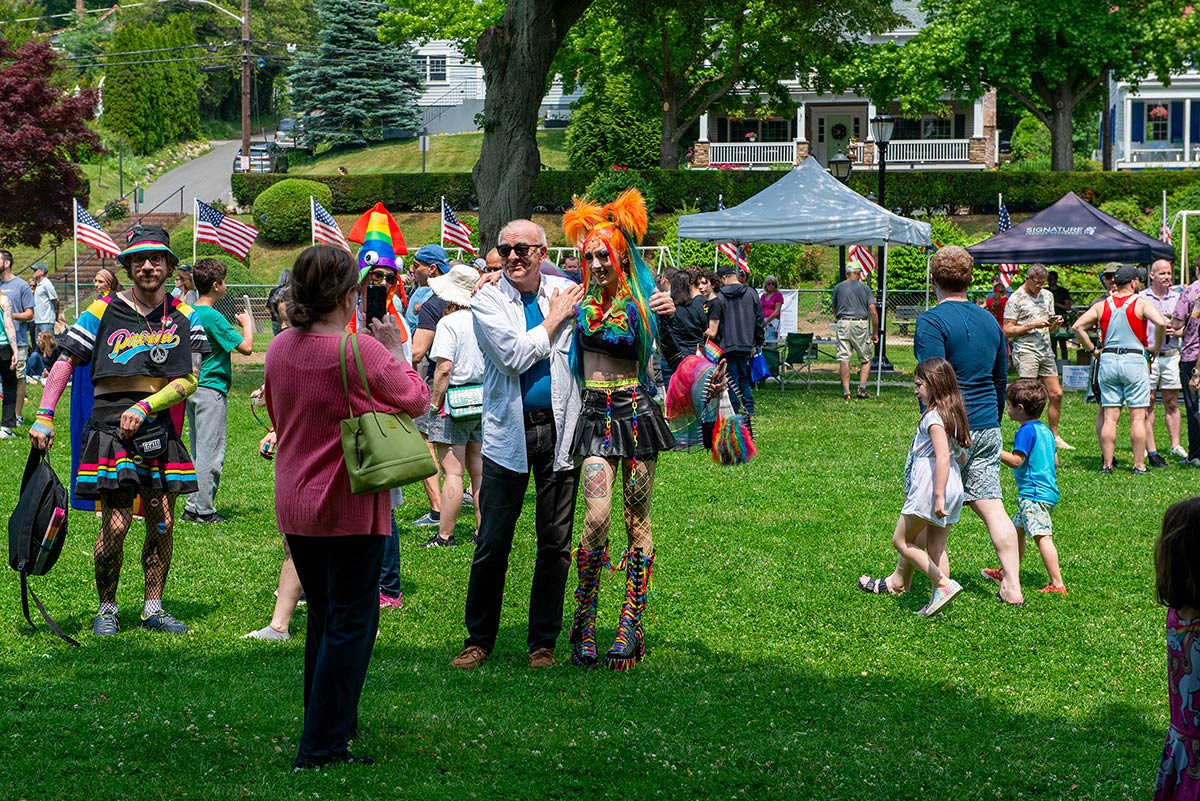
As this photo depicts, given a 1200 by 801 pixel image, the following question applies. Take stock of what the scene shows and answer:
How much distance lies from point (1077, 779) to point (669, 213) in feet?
121

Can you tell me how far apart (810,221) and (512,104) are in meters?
4.57

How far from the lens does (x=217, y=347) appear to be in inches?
378

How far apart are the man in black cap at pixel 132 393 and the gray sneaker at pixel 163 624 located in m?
0.19

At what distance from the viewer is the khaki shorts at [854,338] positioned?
1889 centimetres

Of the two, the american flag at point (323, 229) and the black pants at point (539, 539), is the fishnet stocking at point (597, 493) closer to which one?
the black pants at point (539, 539)

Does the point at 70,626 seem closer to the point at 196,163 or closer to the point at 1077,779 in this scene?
the point at 1077,779

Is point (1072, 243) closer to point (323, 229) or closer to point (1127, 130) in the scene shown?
point (323, 229)

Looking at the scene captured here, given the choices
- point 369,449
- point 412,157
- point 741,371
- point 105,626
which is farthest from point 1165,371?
point 412,157

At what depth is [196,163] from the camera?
57188 mm

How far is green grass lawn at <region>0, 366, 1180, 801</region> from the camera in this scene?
481 centimetres

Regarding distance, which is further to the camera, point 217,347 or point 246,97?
point 246,97

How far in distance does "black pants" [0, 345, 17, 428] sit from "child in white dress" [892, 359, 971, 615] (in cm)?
1085

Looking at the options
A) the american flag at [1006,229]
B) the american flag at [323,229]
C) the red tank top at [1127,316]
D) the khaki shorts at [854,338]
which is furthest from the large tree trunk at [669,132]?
the red tank top at [1127,316]

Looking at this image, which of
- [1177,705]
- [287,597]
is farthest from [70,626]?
[1177,705]
